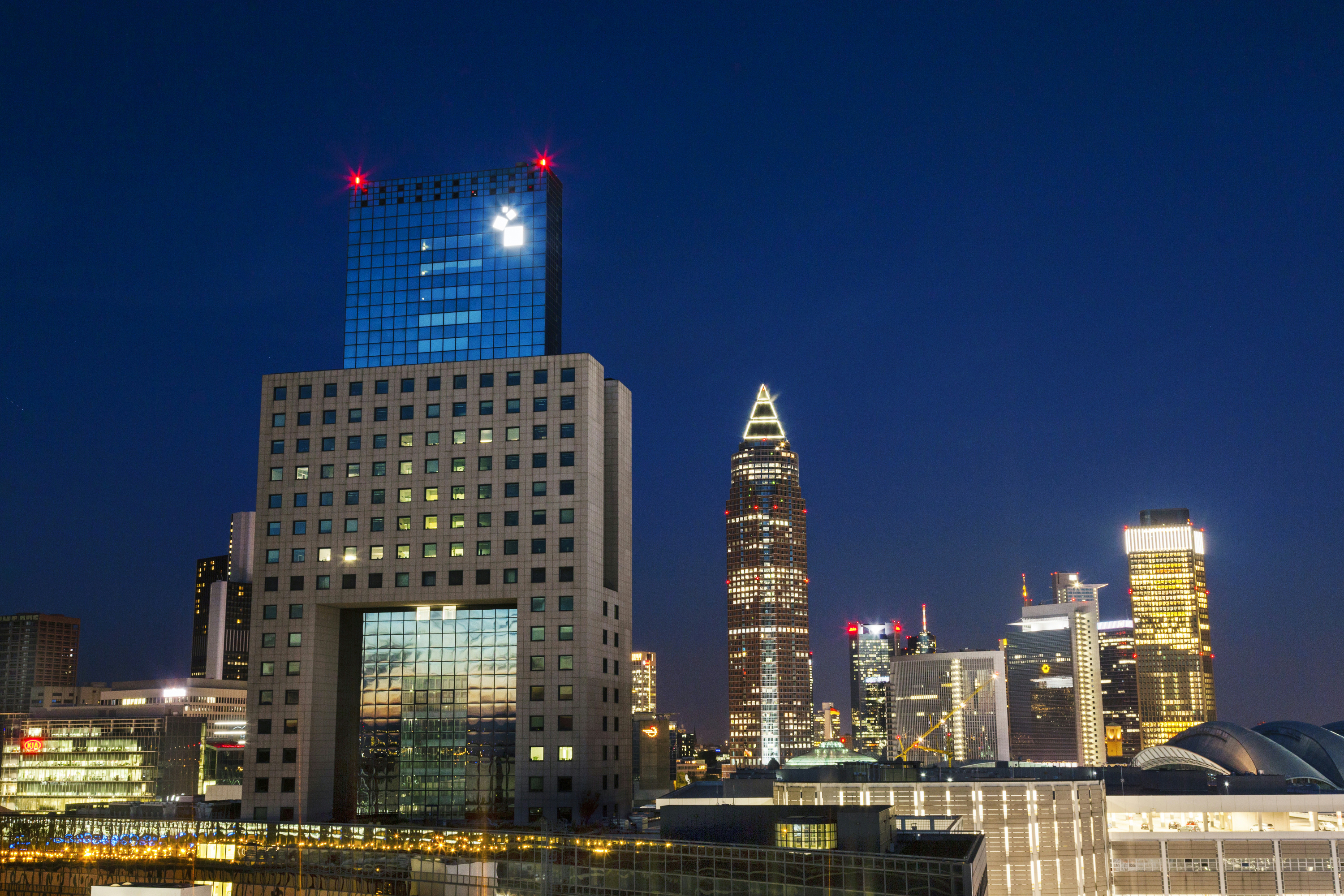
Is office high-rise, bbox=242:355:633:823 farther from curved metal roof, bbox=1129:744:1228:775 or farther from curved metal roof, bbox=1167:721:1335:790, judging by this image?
curved metal roof, bbox=1167:721:1335:790

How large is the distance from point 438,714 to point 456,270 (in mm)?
45233

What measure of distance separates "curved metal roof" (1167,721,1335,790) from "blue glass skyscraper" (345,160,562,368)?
107860mm

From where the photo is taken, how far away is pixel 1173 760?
164 metres

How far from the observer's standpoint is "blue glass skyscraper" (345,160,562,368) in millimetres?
122375

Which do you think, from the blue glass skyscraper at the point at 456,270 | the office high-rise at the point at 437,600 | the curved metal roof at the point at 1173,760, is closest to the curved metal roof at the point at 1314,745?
the curved metal roof at the point at 1173,760

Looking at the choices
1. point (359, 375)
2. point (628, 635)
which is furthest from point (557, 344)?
point (628, 635)

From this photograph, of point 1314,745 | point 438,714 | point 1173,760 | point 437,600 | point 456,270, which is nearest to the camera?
point 437,600

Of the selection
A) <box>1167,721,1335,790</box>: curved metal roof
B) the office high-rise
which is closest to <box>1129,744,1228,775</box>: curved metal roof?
<box>1167,721,1335,790</box>: curved metal roof

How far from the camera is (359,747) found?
11994 centimetres

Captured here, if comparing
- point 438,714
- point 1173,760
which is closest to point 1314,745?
point 1173,760

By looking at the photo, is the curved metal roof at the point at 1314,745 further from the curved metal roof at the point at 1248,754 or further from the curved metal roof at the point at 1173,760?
the curved metal roof at the point at 1173,760

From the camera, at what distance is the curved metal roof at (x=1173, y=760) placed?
157500 mm

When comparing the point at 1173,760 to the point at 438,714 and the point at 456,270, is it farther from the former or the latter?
the point at 456,270

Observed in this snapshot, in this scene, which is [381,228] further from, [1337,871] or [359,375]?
[1337,871]
